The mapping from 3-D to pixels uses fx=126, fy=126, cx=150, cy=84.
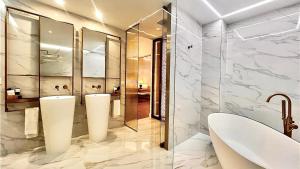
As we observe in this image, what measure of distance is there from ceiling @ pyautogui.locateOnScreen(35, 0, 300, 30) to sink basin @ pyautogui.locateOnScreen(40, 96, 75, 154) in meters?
1.38

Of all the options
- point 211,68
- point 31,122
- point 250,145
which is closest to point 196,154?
point 250,145

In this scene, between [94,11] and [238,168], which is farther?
[94,11]

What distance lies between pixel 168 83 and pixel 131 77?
1.17 meters

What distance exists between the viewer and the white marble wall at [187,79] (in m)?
1.97

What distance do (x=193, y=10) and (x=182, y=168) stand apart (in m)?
Answer: 2.24

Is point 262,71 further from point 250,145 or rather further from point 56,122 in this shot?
point 56,122

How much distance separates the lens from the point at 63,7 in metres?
1.88

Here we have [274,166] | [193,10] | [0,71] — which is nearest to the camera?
[274,166]

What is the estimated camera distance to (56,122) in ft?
5.74

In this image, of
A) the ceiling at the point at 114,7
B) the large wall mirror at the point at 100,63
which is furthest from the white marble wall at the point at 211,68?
the large wall mirror at the point at 100,63

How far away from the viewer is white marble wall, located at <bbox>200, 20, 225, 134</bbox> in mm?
1986

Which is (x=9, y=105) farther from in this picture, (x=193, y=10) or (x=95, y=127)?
(x=193, y=10)

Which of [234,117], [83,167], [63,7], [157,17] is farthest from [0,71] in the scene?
[234,117]

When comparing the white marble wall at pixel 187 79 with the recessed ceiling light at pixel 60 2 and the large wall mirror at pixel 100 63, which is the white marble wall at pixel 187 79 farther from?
the recessed ceiling light at pixel 60 2
